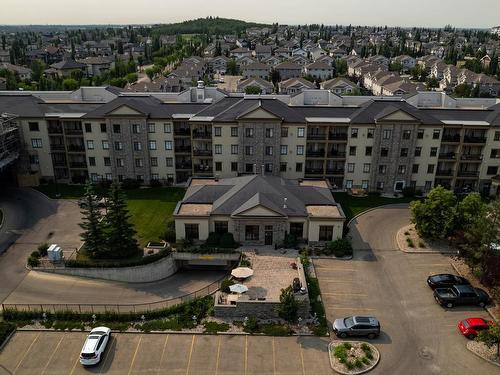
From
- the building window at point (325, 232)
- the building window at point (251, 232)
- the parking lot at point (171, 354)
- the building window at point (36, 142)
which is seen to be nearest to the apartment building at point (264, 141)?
the building window at point (36, 142)

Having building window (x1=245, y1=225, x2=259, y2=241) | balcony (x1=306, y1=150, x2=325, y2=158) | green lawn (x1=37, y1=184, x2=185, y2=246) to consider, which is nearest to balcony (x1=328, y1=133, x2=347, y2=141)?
balcony (x1=306, y1=150, x2=325, y2=158)

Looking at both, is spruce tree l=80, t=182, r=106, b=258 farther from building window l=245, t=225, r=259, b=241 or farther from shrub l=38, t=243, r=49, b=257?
building window l=245, t=225, r=259, b=241

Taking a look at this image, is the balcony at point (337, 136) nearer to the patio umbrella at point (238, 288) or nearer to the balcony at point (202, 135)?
the balcony at point (202, 135)

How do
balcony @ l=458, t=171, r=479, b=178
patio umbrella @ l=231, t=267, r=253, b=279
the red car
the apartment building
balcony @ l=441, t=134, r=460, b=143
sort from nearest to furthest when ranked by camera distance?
1. the red car
2. patio umbrella @ l=231, t=267, r=253, b=279
3. the apartment building
4. balcony @ l=441, t=134, r=460, b=143
5. balcony @ l=458, t=171, r=479, b=178

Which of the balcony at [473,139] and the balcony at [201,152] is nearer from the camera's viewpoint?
the balcony at [473,139]

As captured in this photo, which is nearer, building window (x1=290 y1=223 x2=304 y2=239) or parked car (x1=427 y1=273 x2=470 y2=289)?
parked car (x1=427 y1=273 x2=470 y2=289)

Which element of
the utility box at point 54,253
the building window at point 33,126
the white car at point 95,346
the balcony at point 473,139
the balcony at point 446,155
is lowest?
the white car at point 95,346
